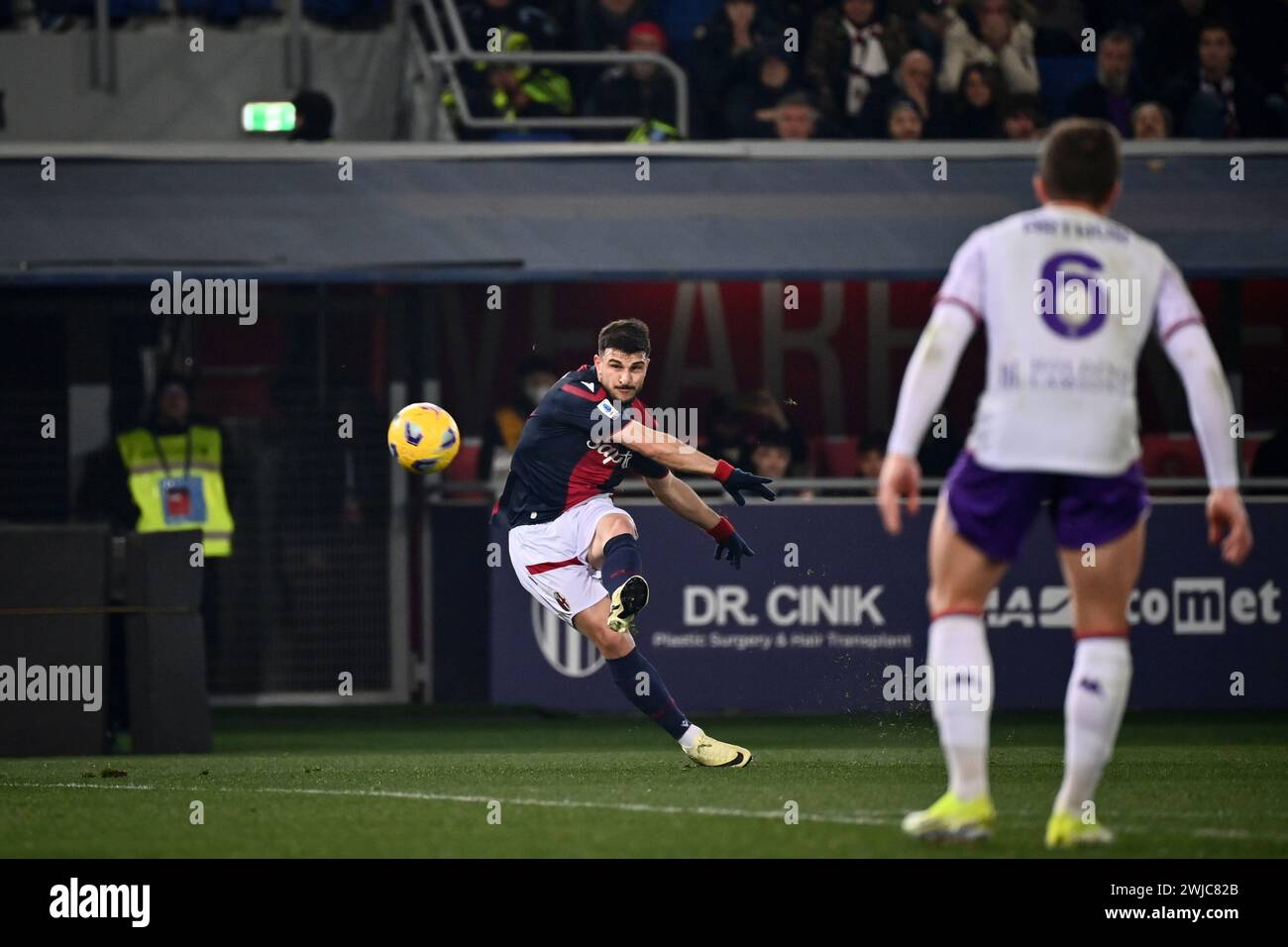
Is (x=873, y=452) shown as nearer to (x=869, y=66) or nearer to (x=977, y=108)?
(x=977, y=108)

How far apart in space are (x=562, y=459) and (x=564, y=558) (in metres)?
0.46

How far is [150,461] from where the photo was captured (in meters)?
13.0

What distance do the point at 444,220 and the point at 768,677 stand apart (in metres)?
3.34

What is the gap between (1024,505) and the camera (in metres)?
5.65

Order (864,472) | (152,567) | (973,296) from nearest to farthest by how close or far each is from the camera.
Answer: (973,296) → (152,567) → (864,472)

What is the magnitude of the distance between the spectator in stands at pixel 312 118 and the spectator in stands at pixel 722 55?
2.65 m

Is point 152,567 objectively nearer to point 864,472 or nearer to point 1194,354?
point 864,472

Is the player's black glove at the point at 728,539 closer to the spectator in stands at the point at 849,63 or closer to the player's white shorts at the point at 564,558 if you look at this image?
the player's white shorts at the point at 564,558

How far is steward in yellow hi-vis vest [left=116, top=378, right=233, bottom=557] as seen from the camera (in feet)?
42.8

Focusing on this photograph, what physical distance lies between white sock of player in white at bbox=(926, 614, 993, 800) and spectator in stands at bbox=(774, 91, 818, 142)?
8382 millimetres

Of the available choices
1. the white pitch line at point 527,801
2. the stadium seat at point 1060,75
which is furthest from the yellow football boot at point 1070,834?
the stadium seat at point 1060,75

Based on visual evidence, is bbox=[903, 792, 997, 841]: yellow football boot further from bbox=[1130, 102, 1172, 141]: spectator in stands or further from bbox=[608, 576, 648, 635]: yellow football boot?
bbox=[1130, 102, 1172, 141]: spectator in stands

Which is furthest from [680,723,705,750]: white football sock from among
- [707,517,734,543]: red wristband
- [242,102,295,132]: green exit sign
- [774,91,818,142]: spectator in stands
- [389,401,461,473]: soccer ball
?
[242,102,295,132]: green exit sign

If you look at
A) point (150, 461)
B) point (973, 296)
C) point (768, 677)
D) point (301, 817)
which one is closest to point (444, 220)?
point (150, 461)
